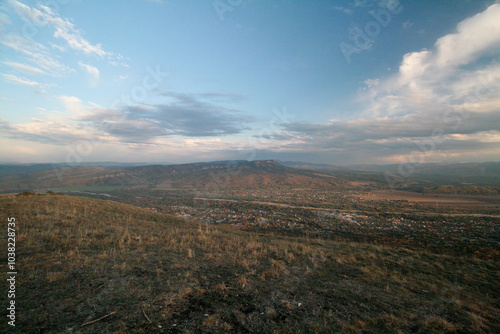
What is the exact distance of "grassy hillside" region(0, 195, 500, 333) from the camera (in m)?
4.25

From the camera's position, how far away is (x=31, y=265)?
5.90 metres

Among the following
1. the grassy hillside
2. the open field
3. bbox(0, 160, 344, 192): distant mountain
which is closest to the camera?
the grassy hillside

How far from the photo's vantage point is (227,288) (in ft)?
19.4

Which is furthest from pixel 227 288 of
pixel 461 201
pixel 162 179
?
pixel 162 179

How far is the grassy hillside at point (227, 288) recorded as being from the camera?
4.25m

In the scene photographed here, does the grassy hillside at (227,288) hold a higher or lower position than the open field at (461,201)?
higher

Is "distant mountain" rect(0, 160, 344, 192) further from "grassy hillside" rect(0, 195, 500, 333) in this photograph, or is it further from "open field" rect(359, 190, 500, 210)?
"grassy hillside" rect(0, 195, 500, 333)

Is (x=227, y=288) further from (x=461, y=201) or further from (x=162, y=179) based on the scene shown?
(x=162, y=179)

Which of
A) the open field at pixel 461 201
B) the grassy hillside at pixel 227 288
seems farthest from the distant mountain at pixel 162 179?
the grassy hillside at pixel 227 288

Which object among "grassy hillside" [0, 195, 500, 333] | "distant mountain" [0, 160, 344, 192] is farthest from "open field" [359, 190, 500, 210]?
"grassy hillside" [0, 195, 500, 333]

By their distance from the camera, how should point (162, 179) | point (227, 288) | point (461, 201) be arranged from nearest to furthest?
point (227, 288) → point (461, 201) → point (162, 179)

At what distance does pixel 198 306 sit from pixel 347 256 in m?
8.67

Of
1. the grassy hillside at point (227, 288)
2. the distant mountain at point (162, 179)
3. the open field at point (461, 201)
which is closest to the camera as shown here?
the grassy hillside at point (227, 288)

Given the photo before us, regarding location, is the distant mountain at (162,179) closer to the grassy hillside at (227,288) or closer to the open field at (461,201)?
the open field at (461,201)
